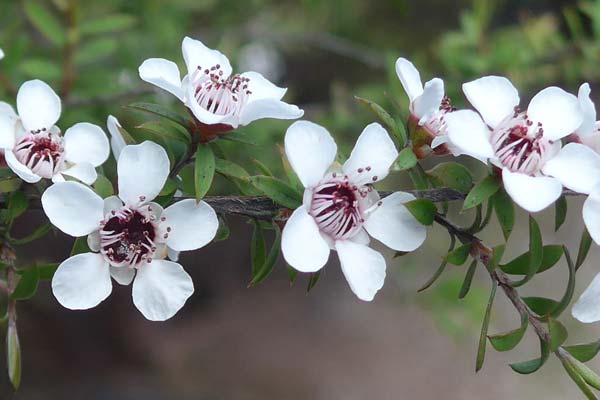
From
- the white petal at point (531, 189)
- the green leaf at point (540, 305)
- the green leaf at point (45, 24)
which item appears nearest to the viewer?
the white petal at point (531, 189)

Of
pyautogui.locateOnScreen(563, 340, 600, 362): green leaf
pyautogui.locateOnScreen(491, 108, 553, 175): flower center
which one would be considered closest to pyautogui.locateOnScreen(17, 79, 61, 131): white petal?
pyautogui.locateOnScreen(491, 108, 553, 175): flower center

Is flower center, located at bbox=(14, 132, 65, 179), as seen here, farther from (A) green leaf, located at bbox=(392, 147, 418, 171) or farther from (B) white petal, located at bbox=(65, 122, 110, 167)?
(A) green leaf, located at bbox=(392, 147, 418, 171)

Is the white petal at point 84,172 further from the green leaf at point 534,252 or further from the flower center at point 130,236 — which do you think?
the green leaf at point 534,252

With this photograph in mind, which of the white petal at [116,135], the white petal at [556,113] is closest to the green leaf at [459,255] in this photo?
the white petal at [556,113]

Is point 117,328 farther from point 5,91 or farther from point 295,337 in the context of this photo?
point 5,91

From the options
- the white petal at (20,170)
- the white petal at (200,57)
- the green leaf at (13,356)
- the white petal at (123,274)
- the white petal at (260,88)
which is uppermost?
the white petal at (200,57)

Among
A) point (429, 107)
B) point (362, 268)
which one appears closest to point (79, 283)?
point (362, 268)

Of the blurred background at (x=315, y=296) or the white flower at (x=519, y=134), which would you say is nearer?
the white flower at (x=519, y=134)

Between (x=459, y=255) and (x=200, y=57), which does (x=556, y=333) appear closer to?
(x=459, y=255)

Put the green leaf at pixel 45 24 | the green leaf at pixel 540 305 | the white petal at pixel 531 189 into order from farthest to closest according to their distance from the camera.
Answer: the green leaf at pixel 45 24 → the green leaf at pixel 540 305 → the white petal at pixel 531 189
